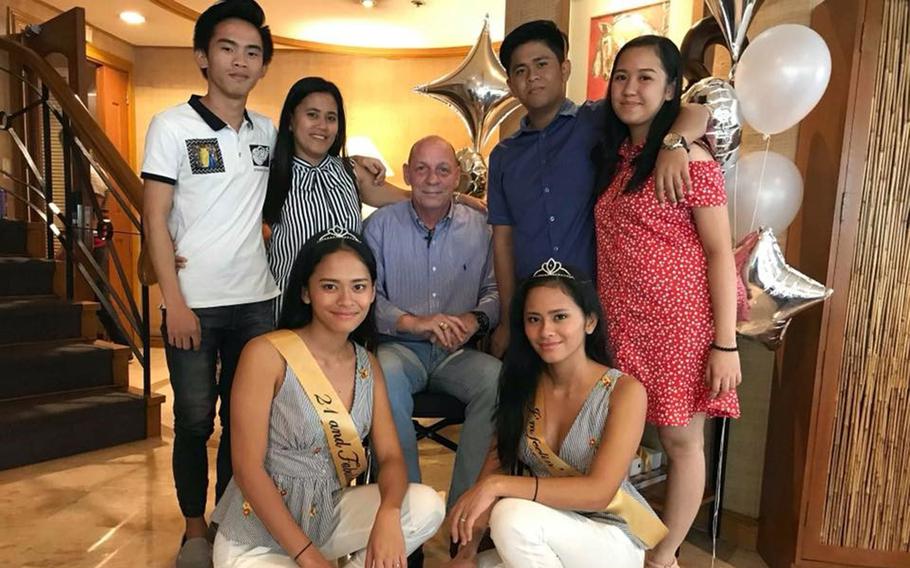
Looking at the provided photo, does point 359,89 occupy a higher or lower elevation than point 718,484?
higher

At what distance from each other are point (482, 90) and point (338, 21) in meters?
2.44

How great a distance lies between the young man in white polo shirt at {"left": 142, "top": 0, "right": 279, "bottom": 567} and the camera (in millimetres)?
1597

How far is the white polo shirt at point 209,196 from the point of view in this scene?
5.22ft

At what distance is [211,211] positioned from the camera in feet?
5.39

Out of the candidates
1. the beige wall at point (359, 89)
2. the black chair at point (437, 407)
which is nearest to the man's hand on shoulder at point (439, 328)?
the black chair at point (437, 407)

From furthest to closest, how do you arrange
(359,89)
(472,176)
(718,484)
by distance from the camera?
1. (359,89)
2. (472,176)
3. (718,484)

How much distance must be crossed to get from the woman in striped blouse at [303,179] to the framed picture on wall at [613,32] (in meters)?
1.30

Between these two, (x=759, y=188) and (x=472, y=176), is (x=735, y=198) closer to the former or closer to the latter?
(x=759, y=188)

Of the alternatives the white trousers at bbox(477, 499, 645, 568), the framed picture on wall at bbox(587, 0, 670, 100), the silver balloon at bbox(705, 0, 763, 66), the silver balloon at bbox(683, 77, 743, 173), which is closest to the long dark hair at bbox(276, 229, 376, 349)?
the white trousers at bbox(477, 499, 645, 568)

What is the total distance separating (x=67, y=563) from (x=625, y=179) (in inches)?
76.3

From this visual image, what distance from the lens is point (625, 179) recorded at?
1.56 meters

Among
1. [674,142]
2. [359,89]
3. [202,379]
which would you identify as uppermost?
[359,89]

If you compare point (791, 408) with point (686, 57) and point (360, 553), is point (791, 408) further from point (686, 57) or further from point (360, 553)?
point (360, 553)

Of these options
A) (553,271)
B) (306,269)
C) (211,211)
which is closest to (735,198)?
(553,271)
